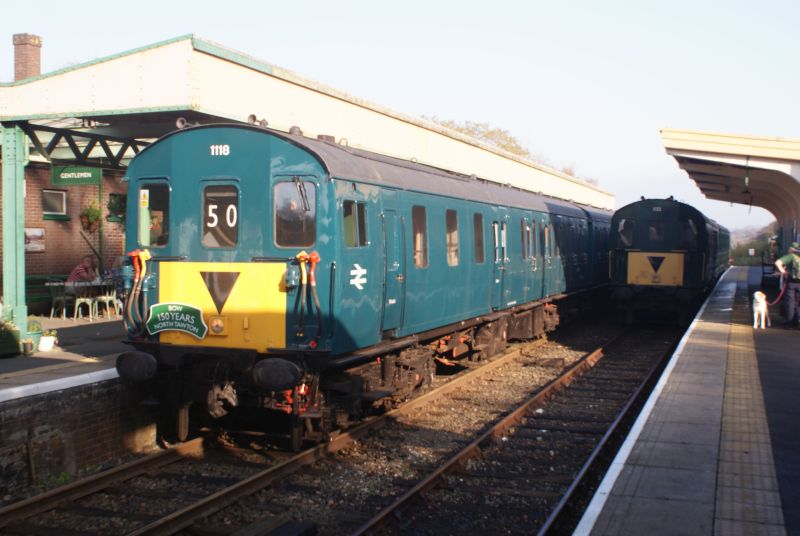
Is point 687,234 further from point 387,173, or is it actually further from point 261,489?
point 261,489

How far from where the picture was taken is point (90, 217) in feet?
56.9

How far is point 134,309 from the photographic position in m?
8.56

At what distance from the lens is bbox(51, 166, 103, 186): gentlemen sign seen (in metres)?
13.4

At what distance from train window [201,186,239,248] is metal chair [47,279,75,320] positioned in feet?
28.2

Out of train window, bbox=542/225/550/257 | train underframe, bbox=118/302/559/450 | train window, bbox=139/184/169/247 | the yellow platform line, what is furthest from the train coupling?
train window, bbox=542/225/550/257

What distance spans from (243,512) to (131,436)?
2.73 meters

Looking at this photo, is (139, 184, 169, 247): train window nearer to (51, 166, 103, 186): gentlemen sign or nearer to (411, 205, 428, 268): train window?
(411, 205, 428, 268): train window

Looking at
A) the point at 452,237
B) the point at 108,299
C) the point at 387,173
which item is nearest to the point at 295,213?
the point at 387,173

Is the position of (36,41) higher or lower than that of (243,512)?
higher

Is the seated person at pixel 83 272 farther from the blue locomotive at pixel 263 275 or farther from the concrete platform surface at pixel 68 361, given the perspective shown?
the blue locomotive at pixel 263 275

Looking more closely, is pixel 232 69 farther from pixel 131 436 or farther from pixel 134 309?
pixel 131 436

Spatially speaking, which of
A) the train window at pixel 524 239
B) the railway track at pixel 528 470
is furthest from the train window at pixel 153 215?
the train window at pixel 524 239

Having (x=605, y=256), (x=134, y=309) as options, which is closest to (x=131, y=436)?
(x=134, y=309)

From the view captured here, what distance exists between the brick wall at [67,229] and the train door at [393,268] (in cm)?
960
